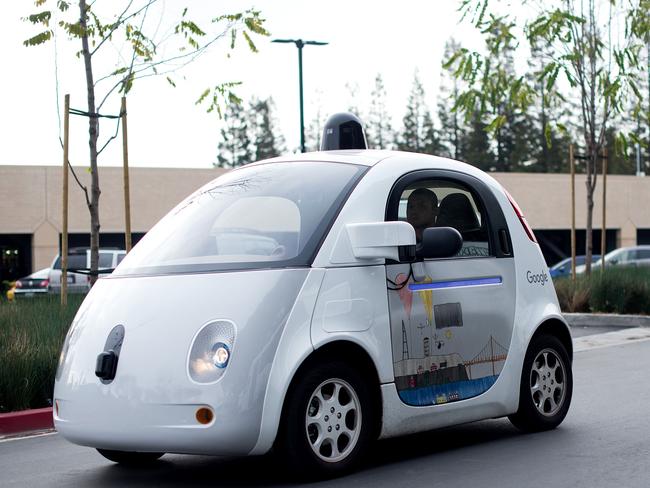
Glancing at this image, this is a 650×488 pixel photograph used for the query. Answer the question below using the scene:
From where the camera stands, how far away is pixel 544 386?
26.2 ft

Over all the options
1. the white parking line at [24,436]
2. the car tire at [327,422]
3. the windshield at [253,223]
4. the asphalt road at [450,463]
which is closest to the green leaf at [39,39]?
the white parking line at [24,436]

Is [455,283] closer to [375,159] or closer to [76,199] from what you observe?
[375,159]

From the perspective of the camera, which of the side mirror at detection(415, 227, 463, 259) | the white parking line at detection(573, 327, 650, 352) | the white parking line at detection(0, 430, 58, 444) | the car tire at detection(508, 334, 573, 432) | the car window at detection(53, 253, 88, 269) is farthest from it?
the car window at detection(53, 253, 88, 269)

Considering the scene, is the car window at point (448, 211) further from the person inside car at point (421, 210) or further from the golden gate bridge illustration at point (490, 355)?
the golden gate bridge illustration at point (490, 355)

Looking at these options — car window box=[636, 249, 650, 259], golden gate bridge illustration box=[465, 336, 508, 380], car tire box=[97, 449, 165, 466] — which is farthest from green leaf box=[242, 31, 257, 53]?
car window box=[636, 249, 650, 259]

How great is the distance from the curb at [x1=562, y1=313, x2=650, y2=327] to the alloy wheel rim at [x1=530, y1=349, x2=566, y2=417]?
11.3 metres

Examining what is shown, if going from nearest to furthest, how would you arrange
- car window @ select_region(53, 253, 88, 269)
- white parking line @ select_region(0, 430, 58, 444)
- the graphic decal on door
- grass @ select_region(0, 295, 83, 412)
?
the graphic decal on door < white parking line @ select_region(0, 430, 58, 444) < grass @ select_region(0, 295, 83, 412) < car window @ select_region(53, 253, 88, 269)

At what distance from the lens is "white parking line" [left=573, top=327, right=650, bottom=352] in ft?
50.7

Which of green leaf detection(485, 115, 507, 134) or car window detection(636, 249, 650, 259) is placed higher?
green leaf detection(485, 115, 507, 134)

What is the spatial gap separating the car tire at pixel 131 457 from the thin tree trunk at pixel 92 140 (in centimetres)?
651

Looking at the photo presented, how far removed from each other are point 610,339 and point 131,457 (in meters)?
10.6

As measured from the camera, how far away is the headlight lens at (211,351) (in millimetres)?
5980

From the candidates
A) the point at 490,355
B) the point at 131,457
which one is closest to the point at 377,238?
the point at 490,355

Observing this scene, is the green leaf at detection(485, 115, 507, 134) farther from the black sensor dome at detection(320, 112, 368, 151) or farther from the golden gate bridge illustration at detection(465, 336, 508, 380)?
the golden gate bridge illustration at detection(465, 336, 508, 380)
